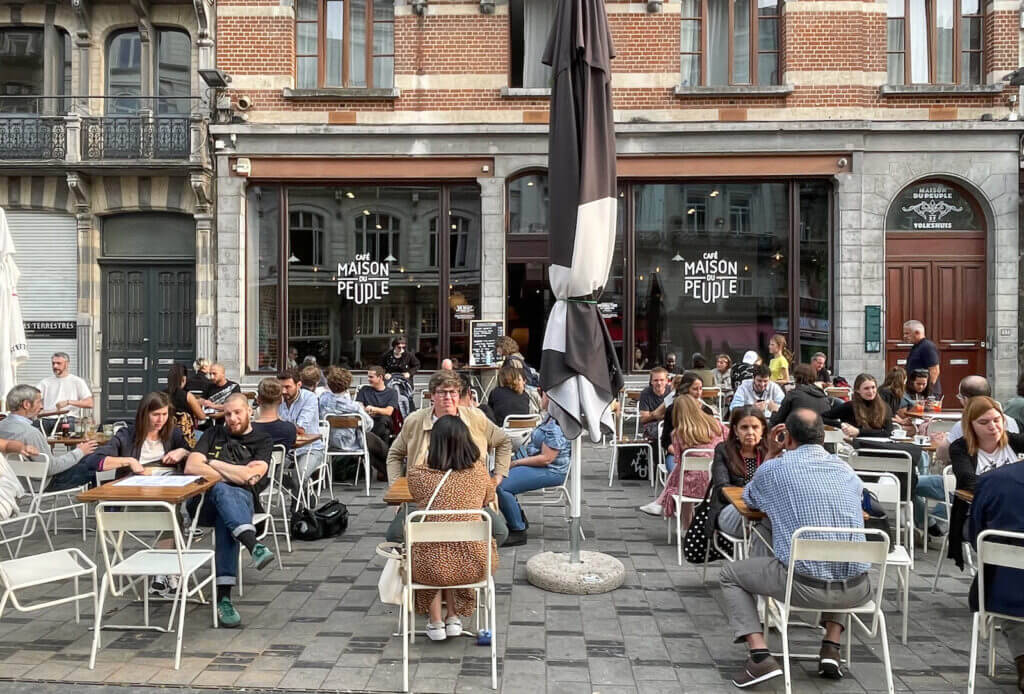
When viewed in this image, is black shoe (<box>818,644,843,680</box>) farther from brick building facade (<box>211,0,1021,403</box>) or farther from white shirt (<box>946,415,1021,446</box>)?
brick building facade (<box>211,0,1021,403</box>)

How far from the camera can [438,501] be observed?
15.1 feet

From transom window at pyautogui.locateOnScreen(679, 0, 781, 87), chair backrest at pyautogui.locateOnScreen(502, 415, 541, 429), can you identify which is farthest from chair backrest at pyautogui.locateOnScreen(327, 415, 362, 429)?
transom window at pyautogui.locateOnScreen(679, 0, 781, 87)

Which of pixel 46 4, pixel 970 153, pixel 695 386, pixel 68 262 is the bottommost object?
pixel 695 386

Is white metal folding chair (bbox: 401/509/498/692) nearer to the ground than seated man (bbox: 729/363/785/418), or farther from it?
nearer to the ground

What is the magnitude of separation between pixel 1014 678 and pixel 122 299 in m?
13.6

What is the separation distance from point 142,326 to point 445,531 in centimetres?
1140

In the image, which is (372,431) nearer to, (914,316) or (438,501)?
(438,501)

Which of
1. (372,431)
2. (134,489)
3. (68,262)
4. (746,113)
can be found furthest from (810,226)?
(68,262)

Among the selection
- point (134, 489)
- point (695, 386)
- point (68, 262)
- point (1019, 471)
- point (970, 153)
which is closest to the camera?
point (1019, 471)

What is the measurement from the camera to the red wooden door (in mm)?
13047

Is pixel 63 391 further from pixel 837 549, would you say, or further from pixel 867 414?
pixel 837 549

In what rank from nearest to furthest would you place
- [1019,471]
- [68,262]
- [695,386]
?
[1019,471], [695,386], [68,262]

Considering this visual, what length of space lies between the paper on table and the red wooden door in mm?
11360

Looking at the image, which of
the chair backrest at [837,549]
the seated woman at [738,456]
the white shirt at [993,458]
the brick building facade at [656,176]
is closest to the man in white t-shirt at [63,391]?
the brick building facade at [656,176]
